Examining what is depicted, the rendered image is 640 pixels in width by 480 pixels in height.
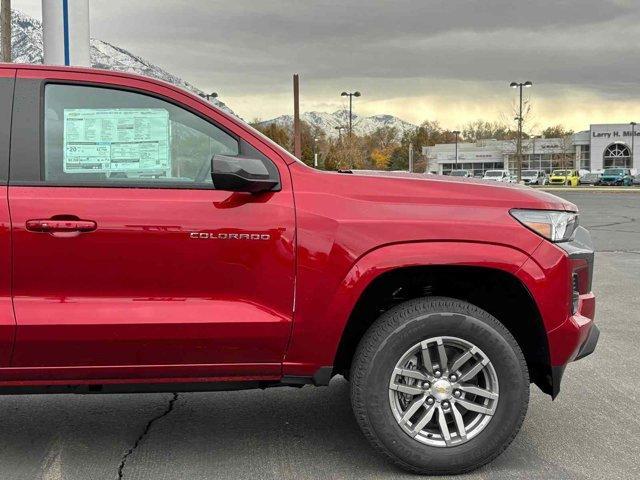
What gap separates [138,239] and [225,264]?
41 centimetres

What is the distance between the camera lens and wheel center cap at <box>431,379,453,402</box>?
3.69 metres

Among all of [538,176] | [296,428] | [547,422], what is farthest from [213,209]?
[538,176]

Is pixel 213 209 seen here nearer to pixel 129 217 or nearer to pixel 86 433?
pixel 129 217

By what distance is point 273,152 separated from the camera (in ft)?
12.0

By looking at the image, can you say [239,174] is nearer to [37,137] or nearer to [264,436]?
[37,137]

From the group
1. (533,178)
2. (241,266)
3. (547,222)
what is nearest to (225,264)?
(241,266)

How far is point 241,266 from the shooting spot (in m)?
3.51

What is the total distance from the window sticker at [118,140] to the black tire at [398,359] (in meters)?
1.31

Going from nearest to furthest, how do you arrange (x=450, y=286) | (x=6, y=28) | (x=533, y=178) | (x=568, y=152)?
(x=450, y=286)
(x=6, y=28)
(x=533, y=178)
(x=568, y=152)

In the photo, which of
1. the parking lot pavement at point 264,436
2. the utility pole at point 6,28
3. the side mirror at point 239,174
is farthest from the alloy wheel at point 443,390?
the utility pole at point 6,28

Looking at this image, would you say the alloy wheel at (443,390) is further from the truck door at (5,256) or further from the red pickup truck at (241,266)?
the truck door at (5,256)

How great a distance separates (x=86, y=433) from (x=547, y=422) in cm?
271

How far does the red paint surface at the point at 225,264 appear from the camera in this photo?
3.43m

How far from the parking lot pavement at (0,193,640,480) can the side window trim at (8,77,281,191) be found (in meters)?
1.43
